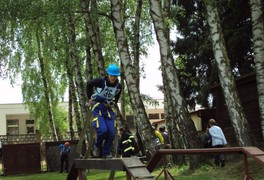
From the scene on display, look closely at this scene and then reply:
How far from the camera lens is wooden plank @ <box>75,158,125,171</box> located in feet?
25.3

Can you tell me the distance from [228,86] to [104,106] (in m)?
7.20

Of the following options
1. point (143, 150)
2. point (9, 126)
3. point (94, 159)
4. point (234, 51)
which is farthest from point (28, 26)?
point (9, 126)

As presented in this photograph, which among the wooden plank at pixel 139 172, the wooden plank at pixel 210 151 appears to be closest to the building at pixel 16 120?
the wooden plank at pixel 210 151

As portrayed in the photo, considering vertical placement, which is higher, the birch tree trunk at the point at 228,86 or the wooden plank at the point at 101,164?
the birch tree trunk at the point at 228,86

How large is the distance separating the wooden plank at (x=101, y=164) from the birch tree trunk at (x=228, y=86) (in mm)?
6677

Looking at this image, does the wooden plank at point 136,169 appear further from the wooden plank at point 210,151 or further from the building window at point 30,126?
the building window at point 30,126

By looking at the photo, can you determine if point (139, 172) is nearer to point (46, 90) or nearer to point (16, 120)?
point (46, 90)

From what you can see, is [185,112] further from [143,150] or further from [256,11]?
[256,11]

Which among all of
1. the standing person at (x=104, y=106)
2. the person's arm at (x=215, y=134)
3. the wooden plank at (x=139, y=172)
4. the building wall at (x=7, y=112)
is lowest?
the wooden plank at (x=139, y=172)

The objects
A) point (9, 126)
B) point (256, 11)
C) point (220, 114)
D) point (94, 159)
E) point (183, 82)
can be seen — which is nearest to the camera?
point (94, 159)

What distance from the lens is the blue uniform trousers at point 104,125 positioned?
825cm

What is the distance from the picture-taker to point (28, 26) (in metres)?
21.2

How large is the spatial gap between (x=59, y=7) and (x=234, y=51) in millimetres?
9144

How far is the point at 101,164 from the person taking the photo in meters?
8.35
